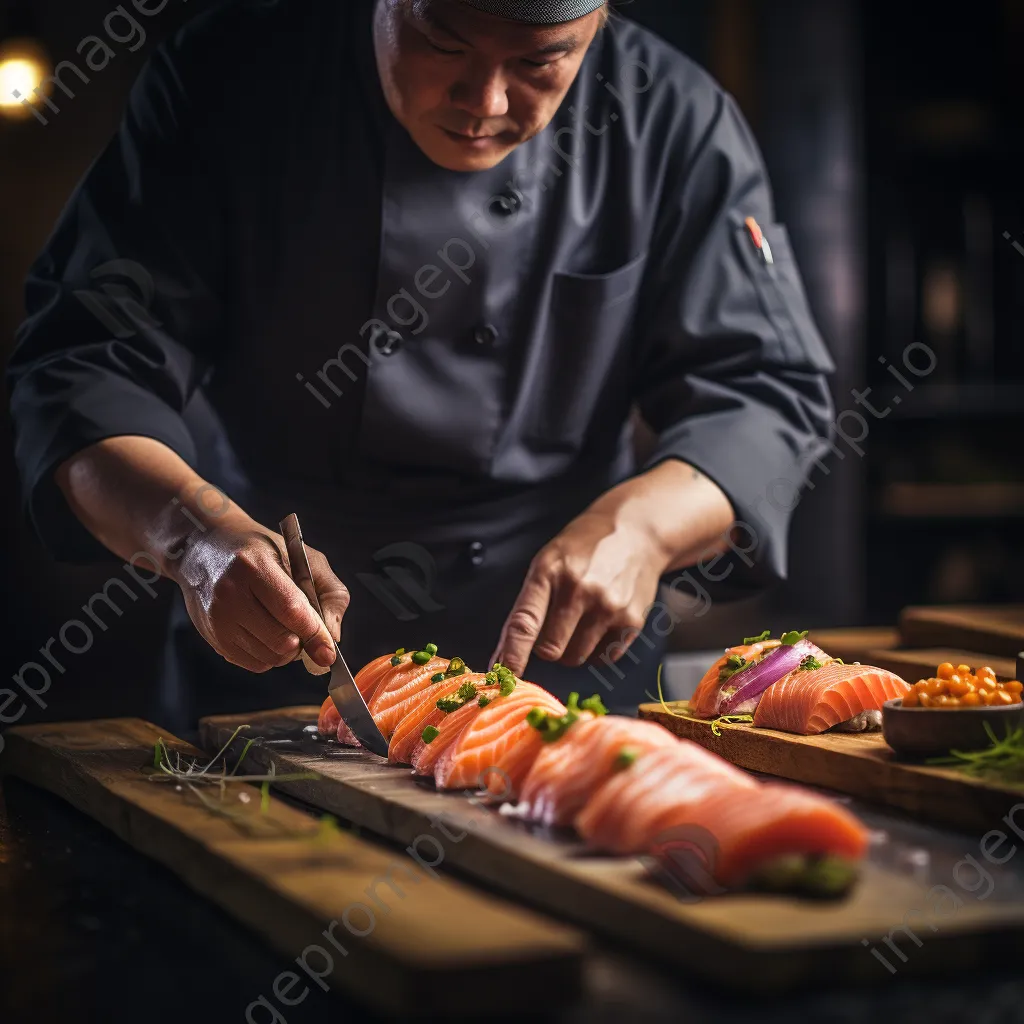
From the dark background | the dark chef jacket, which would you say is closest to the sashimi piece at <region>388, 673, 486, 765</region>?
the dark chef jacket

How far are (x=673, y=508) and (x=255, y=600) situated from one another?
730 millimetres

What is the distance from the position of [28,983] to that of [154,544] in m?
0.92

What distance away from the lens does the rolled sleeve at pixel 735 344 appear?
7.55ft

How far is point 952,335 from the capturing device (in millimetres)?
4453

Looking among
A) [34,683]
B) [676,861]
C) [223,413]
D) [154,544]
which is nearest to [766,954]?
[676,861]

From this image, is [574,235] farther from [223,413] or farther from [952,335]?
[952,335]

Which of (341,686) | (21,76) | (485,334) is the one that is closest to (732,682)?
(341,686)

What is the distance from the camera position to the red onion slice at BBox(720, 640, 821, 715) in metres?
1.88

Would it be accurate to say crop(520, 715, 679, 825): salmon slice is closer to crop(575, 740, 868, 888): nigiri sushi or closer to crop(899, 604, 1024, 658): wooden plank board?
crop(575, 740, 868, 888): nigiri sushi

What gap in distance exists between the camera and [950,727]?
155cm

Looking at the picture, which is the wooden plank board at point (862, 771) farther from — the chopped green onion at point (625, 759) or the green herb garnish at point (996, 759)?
the chopped green onion at point (625, 759)

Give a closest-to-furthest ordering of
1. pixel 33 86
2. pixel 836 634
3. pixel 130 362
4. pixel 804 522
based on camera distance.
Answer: pixel 130 362 < pixel 836 634 < pixel 33 86 < pixel 804 522

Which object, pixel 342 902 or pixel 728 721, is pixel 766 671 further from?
pixel 342 902

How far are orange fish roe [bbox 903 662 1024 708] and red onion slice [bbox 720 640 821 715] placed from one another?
0.91 ft
